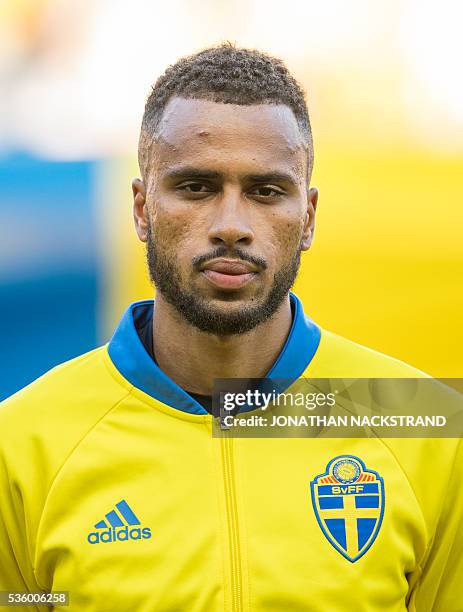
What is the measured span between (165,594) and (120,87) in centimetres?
308

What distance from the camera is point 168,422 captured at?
2438 mm

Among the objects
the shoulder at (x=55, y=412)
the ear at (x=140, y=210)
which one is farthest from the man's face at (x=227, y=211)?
the shoulder at (x=55, y=412)

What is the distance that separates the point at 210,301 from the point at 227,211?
0.66ft

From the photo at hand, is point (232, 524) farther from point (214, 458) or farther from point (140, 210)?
point (140, 210)

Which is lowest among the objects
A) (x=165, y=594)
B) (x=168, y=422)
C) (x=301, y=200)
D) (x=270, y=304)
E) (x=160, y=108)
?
(x=165, y=594)

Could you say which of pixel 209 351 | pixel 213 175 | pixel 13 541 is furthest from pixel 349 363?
pixel 13 541

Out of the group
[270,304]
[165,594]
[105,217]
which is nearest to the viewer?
[165,594]

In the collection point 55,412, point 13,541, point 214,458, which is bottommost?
point 13,541

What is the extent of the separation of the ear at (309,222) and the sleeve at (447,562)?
0.59 metres

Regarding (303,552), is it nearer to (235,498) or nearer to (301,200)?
(235,498)

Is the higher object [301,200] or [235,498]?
[301,200]

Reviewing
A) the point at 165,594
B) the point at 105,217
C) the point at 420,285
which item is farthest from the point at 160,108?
the point at 420,285

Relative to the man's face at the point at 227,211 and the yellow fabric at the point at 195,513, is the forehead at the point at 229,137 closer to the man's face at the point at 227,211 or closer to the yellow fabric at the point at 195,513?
the man's face at the point at 227,211

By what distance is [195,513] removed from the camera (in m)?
2.33
